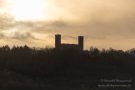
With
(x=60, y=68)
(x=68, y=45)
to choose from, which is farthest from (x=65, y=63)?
(x=68, y=45)

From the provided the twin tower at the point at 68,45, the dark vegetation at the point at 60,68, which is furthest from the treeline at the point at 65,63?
the twin tower at the point at 68,45

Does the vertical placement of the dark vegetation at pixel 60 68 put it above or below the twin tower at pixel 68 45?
below

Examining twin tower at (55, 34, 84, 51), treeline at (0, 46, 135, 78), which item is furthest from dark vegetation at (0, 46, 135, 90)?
twin tower at (55, 34, 84, 51)

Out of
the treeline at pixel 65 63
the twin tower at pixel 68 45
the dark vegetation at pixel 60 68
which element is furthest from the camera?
the twin tower at pixel 68 45

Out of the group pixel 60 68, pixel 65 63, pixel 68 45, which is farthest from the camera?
pixel 68 45

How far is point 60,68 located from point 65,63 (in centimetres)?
91

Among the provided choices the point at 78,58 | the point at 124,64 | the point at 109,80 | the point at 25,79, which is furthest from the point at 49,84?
the point at 124,64

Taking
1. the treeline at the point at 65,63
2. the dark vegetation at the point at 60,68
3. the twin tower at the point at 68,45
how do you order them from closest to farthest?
the dark vegetation at the point at 60,68 < the treeline at the point at 65,63 < the twin tower at the point at 68,45

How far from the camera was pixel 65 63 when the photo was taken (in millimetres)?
33438

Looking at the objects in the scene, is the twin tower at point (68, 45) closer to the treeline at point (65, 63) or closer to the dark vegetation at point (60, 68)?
the dark vegetation at point (60, 68)

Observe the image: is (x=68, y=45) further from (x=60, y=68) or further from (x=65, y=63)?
(x=60, y=68)

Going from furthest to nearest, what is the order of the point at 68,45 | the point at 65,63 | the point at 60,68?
the point at 68,45 → the point at 65,63 → the point at 60,68

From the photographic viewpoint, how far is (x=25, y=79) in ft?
95.0

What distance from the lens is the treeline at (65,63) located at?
31828mm
